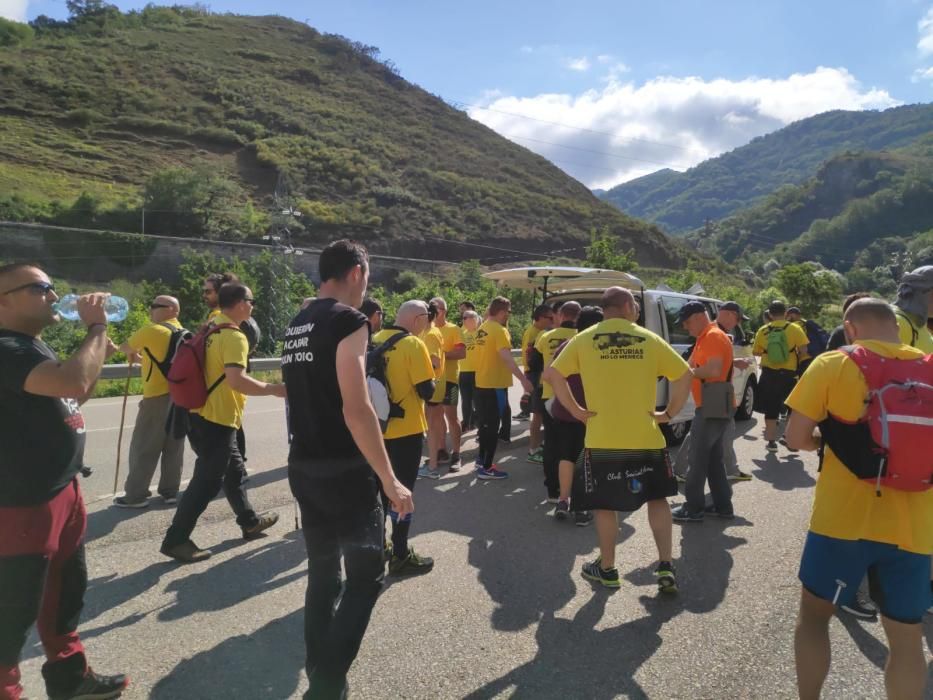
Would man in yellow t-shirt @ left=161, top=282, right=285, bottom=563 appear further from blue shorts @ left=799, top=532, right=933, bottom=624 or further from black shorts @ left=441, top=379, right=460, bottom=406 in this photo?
blue shorts @ left=799, top=532, right=933, bottom=624

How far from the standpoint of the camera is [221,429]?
4305mm

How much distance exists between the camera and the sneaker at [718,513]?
16.6ft

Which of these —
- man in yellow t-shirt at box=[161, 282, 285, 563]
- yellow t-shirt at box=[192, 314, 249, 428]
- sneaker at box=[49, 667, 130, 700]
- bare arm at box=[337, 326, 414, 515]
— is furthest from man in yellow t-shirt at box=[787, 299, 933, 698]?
yellow t-shirt at box=[192, 314, 249, 428]

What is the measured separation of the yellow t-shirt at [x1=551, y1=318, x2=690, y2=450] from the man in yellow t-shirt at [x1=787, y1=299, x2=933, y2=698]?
3.75ft

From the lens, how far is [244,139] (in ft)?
212

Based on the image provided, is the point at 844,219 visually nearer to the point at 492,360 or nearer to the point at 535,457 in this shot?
the point at 535,457

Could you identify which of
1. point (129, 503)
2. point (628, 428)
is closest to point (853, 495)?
point (628, 428)

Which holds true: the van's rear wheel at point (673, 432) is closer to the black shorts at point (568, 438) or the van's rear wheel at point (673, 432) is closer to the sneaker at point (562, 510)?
the black shorts at point (568, 438)

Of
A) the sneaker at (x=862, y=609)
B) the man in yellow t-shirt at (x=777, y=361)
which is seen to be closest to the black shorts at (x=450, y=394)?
the man in yellow t-shirt at (x=777, y=361)

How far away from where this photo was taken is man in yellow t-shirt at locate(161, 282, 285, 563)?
407 centimetres

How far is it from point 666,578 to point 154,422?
14.7ft

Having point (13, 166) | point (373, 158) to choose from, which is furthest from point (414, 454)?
point (373, 158)

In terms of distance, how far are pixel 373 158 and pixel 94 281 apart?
4486 cm

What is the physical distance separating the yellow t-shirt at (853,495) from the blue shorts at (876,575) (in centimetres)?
4
